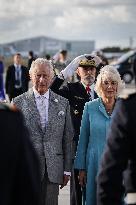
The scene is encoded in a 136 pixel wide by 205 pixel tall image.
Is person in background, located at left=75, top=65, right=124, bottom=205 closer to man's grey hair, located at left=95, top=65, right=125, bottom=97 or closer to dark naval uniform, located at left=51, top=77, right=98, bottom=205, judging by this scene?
man's grey hair, located at left=95, top=65, right=125, bottom=97

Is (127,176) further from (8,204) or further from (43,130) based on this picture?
(43,130)

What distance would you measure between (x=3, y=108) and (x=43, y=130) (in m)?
2.83

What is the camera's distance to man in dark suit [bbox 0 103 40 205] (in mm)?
2562

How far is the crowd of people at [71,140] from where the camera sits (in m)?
2.59

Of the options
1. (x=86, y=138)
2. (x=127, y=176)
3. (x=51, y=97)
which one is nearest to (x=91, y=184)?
(x=86, y=138)

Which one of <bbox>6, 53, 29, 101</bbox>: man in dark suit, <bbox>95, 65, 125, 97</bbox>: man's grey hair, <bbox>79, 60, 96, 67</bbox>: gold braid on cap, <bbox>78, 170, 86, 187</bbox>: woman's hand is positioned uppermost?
<bbox>6, 53, 29, 101</bbox>: man in dark suit

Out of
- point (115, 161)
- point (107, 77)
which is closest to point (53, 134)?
point (107, 77)

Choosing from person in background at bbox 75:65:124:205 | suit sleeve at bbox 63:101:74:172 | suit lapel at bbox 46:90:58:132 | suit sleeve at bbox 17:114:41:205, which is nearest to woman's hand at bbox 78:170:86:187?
person in background at bbox 75:65:124:205

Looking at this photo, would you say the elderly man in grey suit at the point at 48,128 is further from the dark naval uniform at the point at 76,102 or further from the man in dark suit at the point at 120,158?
the man in dark suit at the point at 120,158

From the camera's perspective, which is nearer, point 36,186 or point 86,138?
point 36,186

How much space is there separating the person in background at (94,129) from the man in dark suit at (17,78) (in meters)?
8.72

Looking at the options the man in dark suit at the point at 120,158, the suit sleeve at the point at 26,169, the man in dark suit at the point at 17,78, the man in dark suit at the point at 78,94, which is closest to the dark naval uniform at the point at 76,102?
the man in dark suit at the point at 78,94

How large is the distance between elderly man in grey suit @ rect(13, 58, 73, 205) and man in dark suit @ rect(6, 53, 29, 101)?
8.61 metres

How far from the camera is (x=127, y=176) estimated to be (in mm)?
3240
